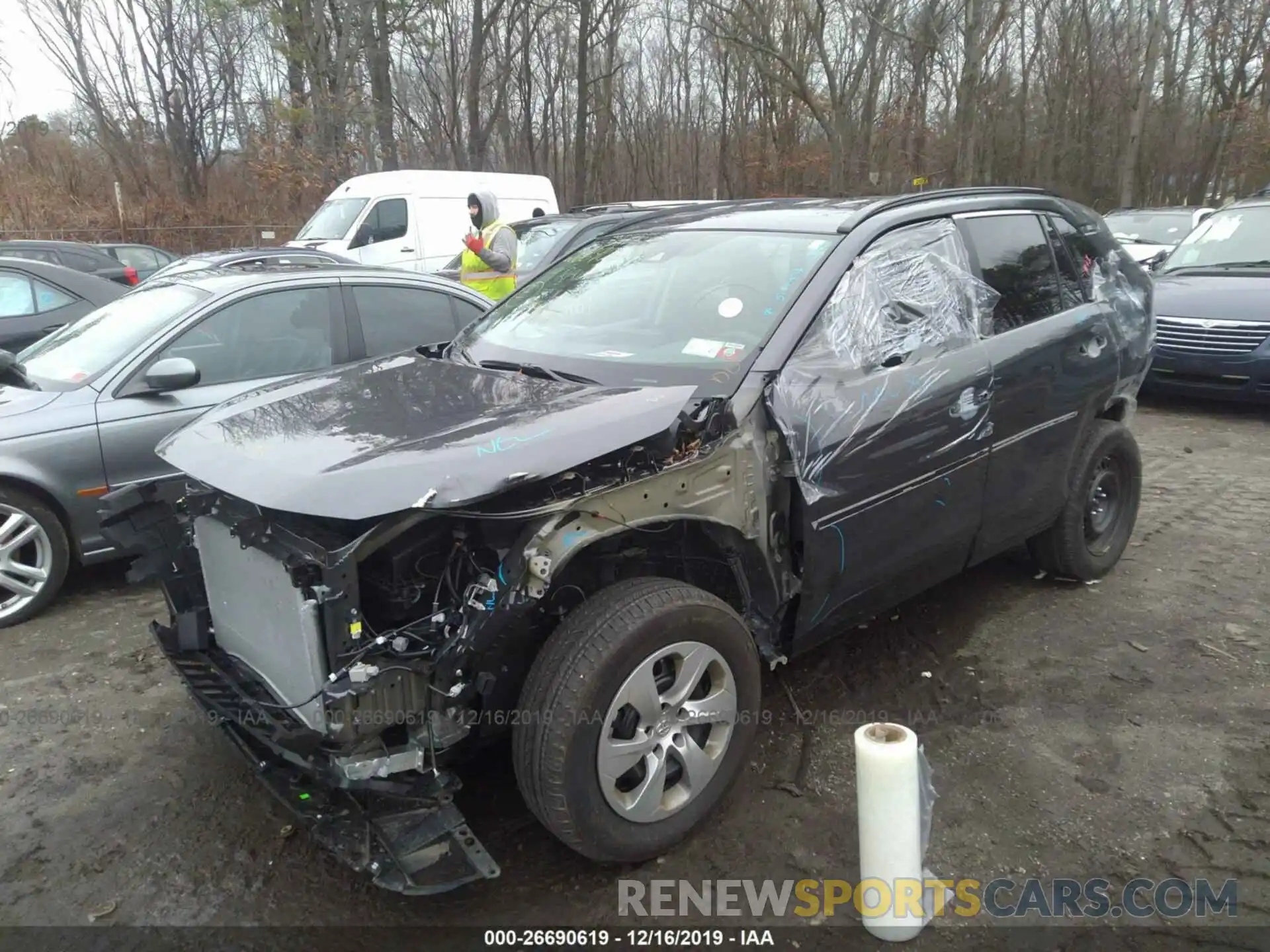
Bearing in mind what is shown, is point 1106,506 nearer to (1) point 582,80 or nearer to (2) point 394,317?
(2) point 394,317

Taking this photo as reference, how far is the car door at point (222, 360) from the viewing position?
14.7 feet

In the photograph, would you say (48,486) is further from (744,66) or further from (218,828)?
(744,66)

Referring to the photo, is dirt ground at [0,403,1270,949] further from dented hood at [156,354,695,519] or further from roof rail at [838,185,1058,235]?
roof rail at [838,185,1058,235]

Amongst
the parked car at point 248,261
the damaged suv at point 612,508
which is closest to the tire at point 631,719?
the damaged suv at point 612,508

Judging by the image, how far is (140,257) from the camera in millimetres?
15516

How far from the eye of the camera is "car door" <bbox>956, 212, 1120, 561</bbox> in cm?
372

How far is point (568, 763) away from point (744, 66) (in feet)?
115

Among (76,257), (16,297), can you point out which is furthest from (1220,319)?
(76,257)

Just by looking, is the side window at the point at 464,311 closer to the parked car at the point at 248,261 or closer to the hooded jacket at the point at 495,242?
the parked car at the point at 248,261

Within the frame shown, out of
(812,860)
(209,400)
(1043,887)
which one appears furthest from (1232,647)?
(209,400)

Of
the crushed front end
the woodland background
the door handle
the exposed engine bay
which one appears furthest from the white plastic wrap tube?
the woodland background

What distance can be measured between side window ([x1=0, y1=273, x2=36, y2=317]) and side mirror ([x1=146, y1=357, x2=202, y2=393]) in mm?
3978

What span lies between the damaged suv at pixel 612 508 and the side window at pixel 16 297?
546 cm

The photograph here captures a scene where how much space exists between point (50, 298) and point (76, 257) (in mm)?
6269
